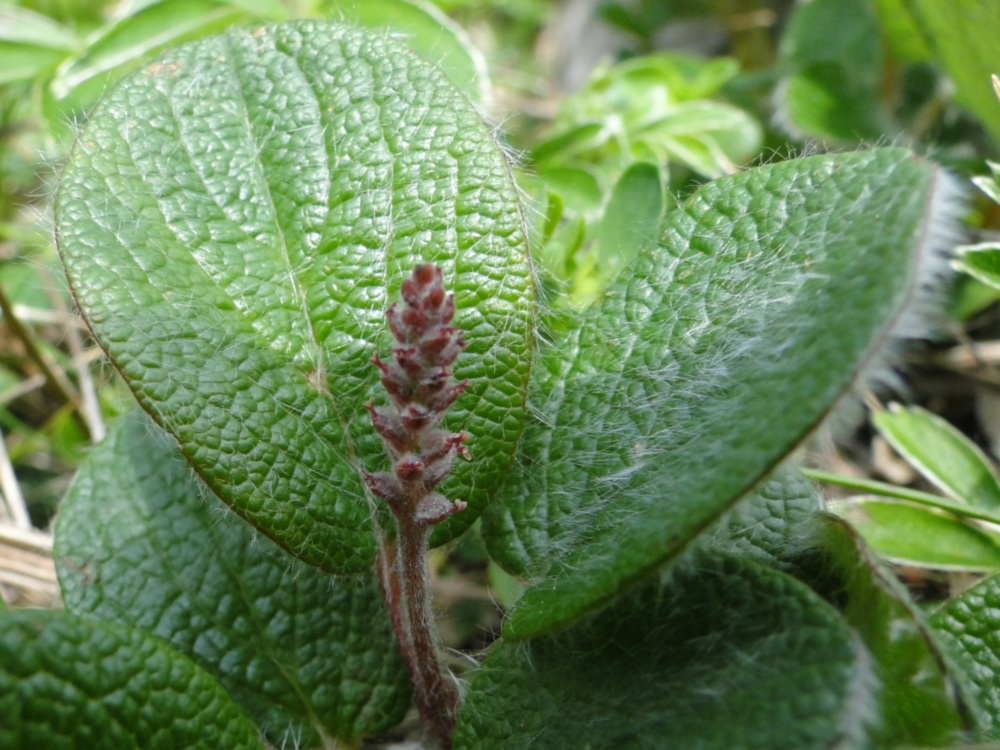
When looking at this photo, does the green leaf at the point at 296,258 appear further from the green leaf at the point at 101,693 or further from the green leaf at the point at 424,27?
the green leaf at the point at 424,27

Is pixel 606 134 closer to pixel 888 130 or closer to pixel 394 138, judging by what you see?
pixel 888 130

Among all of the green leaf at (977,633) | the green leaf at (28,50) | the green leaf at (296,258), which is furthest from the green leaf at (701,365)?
the green leaf at (28,50)

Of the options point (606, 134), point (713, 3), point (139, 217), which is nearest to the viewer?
point (139, 217)

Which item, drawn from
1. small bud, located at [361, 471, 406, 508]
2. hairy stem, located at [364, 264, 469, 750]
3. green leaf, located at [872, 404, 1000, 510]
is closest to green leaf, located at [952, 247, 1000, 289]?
green leaf, located at [872, 404, 1000, 510]

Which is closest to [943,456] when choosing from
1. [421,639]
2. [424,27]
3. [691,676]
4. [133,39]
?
[691,676]

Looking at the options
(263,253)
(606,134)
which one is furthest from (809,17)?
(263,253)

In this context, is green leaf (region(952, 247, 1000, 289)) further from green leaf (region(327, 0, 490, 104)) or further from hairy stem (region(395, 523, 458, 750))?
green leaf (region(327, 0, 490, 104))

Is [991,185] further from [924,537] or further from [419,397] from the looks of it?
[419,397]
